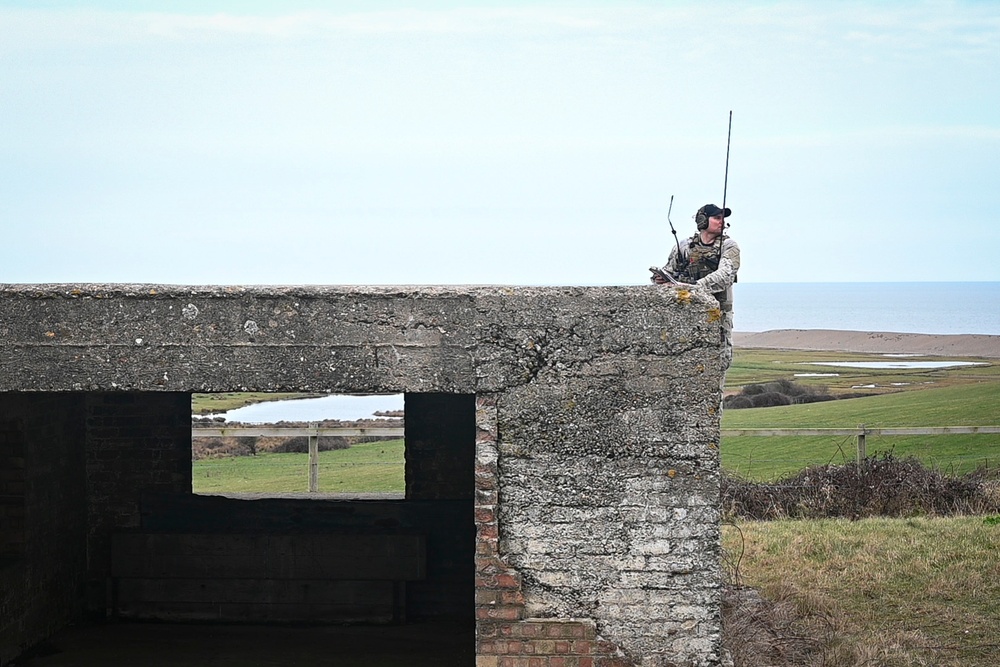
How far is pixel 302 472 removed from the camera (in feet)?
55.1

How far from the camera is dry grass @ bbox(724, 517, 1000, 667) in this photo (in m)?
7.60

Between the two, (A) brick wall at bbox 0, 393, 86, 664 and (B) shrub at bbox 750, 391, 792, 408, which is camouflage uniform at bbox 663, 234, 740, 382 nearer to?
(A) brick wall at bbox 0, 393, 86, 664

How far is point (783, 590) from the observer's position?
928 cm

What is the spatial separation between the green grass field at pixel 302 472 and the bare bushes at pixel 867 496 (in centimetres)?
437

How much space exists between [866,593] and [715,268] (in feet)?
13.8

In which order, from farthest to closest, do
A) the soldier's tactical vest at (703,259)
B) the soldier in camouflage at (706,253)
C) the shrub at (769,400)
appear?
the shrub at (769,400)
the soldier's tactical vest at (703,259)
the soldier in camouflage at (706,253)

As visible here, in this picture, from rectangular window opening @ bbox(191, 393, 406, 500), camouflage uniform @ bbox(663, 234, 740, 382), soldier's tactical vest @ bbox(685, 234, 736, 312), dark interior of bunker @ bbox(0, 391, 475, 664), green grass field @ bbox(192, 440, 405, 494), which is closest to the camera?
camouflage uniform @ bbox(663, 234, 740, 382)

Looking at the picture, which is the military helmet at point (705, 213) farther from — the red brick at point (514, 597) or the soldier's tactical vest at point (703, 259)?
the red brick at point (514, 597)

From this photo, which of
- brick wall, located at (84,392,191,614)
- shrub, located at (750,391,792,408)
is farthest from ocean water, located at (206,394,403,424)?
brick wall, located at (84,392,191,614)

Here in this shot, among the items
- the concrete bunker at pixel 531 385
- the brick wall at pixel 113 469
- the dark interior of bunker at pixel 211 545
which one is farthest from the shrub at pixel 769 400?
the concrete bunker at pixel 531 385

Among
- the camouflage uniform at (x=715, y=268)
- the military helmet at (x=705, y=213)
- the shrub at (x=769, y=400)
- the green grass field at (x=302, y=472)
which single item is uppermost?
the military helmet at (x=705, y=213)

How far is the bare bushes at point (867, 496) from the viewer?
13.2 meters

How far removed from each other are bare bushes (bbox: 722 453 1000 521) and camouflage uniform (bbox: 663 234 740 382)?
697 centimetres

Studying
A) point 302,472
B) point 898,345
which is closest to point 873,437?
point 302,472
